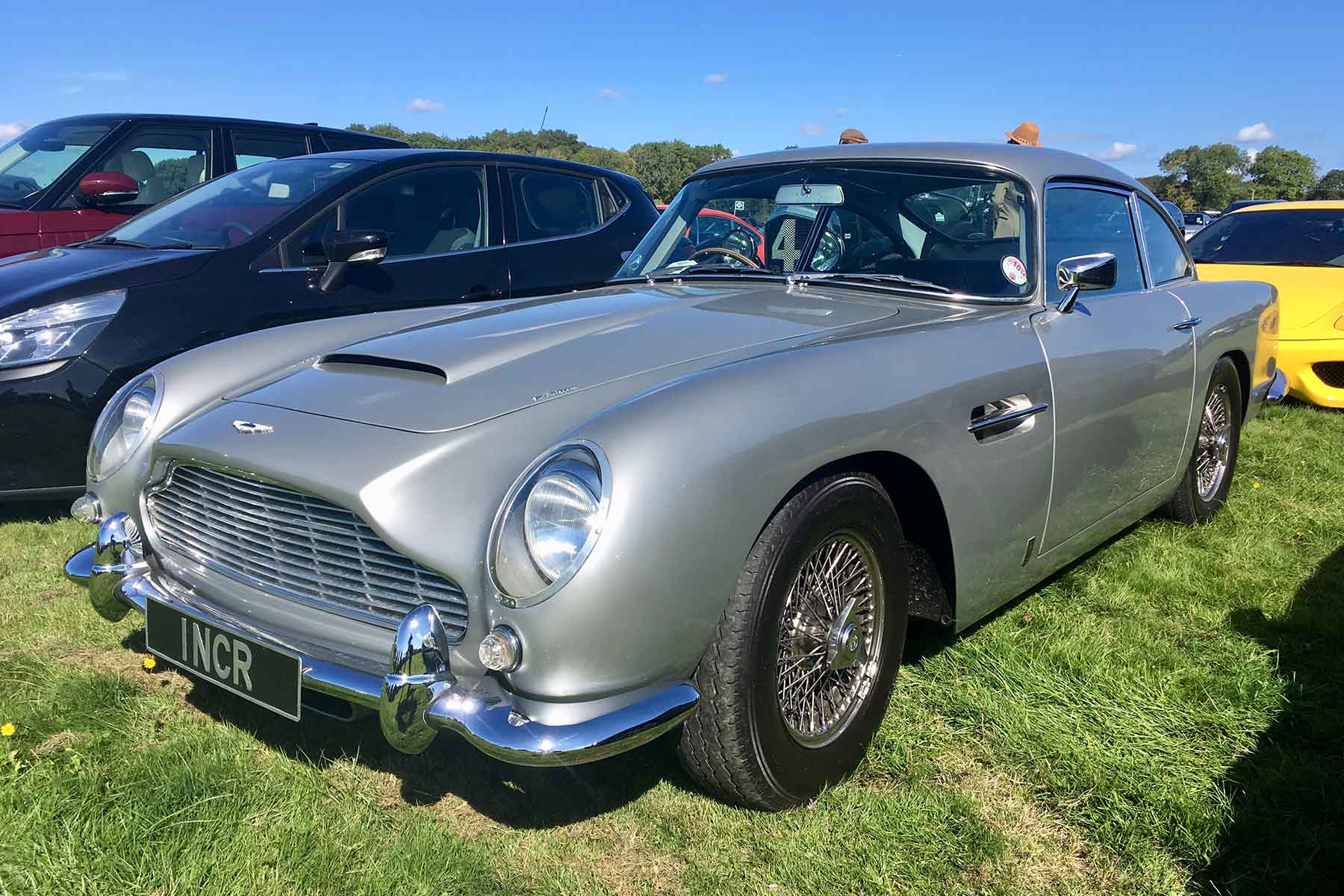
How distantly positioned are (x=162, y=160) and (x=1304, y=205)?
800cm

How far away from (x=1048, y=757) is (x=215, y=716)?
6.90 feet

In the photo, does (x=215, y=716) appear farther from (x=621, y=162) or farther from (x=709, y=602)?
(x=621, y=162)

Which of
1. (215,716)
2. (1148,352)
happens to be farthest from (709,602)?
(1148,352)

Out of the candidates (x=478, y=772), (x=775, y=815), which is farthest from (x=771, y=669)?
(x=478, y=772)

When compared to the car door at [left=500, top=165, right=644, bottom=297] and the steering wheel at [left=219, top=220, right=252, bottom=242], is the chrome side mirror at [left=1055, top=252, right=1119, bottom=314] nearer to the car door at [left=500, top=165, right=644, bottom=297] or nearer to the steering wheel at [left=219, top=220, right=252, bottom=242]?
the car door at [left=500, top=165, right=644, bottom=297]

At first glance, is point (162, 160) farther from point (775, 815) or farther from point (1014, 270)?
point (775, 815)

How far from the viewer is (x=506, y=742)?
1.74 metres

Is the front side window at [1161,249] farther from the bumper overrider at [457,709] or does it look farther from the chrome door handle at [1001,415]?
the bumper overrider at [457,709]

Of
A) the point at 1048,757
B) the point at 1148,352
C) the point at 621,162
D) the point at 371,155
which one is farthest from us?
the point at 621,162

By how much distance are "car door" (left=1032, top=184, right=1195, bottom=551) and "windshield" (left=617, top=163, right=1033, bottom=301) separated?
147mm

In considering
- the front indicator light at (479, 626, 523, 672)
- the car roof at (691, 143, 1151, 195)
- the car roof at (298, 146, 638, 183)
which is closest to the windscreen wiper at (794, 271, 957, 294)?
the car roof at (691, 143, 1151, 195)

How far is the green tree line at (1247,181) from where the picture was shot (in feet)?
283

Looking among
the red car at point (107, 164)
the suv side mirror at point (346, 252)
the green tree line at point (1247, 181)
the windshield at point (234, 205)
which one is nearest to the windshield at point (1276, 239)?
the suv side mirror at point (346, 252)

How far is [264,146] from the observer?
21.3ft
